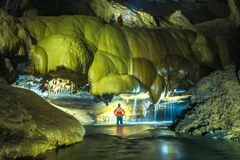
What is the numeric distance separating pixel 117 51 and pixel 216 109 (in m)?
6.17

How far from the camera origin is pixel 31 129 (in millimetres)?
8281

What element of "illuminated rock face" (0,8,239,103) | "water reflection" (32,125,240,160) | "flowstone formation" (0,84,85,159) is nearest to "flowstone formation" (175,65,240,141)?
"water reflection" (32,125,240,160)

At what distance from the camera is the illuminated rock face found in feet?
45.0

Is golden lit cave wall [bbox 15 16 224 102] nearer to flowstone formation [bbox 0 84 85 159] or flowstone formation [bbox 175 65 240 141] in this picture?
flowstone formation [bbox 175 65 240 141]

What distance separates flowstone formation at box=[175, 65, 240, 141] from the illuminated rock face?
2777 millimetres

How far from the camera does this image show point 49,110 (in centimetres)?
1064

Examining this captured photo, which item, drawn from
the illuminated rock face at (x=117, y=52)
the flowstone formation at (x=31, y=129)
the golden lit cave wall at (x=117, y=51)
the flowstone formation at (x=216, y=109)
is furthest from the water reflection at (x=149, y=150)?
the illuminated rock face at (x=117, y=52)

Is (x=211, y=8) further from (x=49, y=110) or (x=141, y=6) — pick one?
(x=49, y=110)

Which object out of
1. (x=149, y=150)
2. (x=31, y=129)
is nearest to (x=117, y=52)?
(x=149, y=150)

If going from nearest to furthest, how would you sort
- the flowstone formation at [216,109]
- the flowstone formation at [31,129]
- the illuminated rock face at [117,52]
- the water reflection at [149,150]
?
the flowstone formation at [31,129]
the water reflection at [149,150]
the flowstone formation at [216,109]
the illuminated rock face at [117,52]

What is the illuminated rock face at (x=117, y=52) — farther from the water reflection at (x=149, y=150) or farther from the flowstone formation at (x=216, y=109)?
the water reflection at (x=149, y=150)

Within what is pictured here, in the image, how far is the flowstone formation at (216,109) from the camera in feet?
37.2

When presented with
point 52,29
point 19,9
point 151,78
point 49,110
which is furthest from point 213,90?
point 19,9

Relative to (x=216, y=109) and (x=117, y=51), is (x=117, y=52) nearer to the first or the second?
(x=117, y=51)
